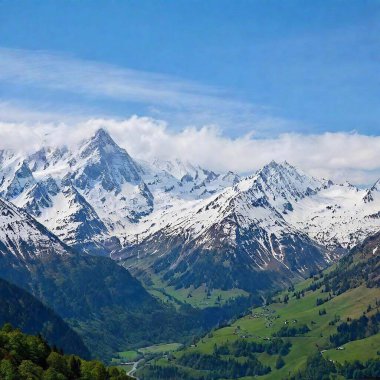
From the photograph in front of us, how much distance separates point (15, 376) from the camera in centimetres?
18225

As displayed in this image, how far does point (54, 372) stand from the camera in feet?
631

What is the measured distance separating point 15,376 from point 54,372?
12.8 meters
